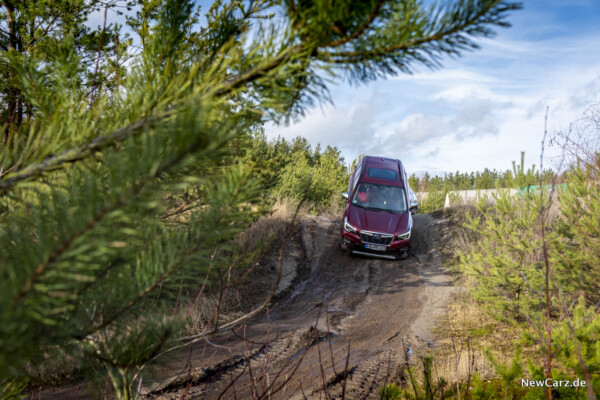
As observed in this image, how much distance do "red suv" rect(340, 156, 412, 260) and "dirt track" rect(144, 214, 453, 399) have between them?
0.49 m

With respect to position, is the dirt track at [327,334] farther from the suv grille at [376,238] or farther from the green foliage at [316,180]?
the green foliage at [316,180]

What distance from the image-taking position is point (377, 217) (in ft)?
35.2

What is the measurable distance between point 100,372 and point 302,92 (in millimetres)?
1314

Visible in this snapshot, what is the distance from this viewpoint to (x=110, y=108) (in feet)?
4.73

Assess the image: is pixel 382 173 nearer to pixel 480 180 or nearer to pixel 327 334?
pixel 327 334

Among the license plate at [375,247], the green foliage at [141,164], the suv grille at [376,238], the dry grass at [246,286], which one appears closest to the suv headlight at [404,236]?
the suv grille at [376,238]

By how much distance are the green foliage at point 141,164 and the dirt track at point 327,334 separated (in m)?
0.64

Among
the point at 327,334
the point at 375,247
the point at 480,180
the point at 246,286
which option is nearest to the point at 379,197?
the point at 375,247

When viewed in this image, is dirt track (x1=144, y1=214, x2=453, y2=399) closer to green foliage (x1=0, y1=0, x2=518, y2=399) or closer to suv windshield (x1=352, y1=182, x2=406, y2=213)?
green foliage (x1=0, y1=0, x2=518, y2=399)

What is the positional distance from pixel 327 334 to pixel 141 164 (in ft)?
19.1

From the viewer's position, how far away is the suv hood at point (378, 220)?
10.5 meters

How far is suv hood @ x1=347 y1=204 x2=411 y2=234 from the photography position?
10.5 meters

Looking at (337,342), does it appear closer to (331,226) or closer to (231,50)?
(231,50)

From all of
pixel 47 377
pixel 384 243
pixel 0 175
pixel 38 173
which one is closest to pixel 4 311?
pixel 38 173
